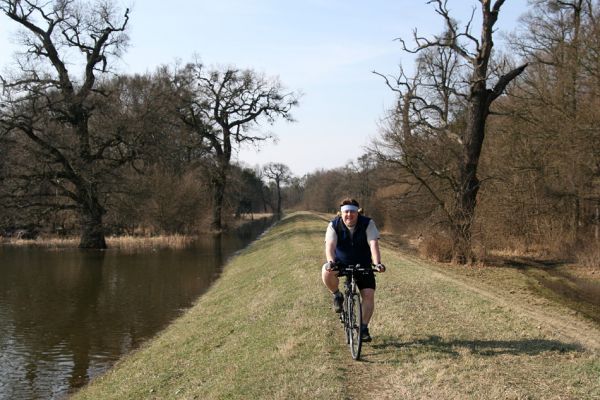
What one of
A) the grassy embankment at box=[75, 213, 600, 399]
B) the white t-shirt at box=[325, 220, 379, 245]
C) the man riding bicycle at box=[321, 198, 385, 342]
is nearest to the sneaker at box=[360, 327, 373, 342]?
the man riding bicycle at box=[321, 198, 385, 342]

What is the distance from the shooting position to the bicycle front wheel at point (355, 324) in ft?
22.5

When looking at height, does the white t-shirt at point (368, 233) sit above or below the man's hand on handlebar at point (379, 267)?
above

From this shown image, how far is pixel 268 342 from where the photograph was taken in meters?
8.68

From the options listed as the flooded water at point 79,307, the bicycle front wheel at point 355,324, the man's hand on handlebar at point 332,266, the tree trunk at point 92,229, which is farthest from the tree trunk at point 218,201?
the man's hand on handlebar at point 332,266

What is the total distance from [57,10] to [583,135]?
91.2ft

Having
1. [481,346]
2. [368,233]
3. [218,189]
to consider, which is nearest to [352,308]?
[368,233]

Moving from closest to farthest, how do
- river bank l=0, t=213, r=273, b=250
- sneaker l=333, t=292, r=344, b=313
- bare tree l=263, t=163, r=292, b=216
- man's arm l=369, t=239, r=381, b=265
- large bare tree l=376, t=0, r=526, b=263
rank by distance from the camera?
man's arm l=369, t=239, r=381, b=265 → sneaker l=333, t=292, r=344, b=313 → large bare tree l=376, t=0, r=526, b=263 → river bank l=0, t=213, r=273, b=250 → bare tree l=263, t=163, r=292, b=216

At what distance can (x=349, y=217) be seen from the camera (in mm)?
7008

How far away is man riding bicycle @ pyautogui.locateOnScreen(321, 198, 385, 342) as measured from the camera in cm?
698

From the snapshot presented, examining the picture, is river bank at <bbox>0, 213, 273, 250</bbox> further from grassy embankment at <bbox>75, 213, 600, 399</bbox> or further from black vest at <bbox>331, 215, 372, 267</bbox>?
black vest at <bbox>331, 215, 372, 267</bbox>

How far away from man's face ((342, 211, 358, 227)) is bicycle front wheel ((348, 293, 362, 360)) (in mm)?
977

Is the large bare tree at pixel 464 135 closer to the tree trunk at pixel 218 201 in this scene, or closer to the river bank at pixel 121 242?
the river bank at pixel 121 242

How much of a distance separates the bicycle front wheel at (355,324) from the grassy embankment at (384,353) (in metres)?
0.20

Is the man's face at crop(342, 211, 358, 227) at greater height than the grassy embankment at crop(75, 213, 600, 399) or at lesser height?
greater
